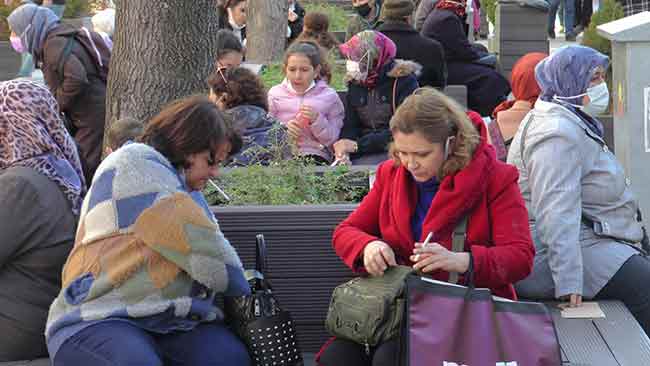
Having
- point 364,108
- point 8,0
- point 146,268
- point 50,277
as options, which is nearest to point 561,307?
point 146,268

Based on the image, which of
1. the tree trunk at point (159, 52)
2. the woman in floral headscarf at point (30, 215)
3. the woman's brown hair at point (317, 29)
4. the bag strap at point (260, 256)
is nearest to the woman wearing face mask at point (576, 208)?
the bag strap at point (260, 256)

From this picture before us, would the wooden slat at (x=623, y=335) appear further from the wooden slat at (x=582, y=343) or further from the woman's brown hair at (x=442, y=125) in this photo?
the woman's brown hair at (x=442, y=125)

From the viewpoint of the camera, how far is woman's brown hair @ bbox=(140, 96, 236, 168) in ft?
14.3

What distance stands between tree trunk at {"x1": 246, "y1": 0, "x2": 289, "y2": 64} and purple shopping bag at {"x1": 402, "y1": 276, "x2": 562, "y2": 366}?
1014cm

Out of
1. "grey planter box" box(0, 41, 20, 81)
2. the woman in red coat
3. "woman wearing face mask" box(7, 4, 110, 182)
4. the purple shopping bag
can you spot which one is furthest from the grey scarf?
"grey planter box" box(0, 41, 20, 81)

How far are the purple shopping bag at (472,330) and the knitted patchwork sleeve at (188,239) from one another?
2.39 ft

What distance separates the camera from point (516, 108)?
267 inches

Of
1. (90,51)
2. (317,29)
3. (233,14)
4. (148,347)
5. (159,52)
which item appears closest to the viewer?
(148,347)

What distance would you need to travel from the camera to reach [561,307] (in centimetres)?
489

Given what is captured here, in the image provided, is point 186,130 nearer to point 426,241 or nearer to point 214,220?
point 214,220

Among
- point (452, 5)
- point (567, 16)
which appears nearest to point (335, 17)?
point (567, 16)

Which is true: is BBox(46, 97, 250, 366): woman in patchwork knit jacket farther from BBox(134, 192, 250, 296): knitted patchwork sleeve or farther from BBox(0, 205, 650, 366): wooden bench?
BBox(0, 205, 650, 366): wooden bench

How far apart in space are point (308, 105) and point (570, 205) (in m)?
3.14

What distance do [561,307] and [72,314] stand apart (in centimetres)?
199
